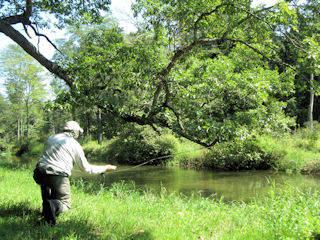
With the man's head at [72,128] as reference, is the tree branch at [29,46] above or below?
above

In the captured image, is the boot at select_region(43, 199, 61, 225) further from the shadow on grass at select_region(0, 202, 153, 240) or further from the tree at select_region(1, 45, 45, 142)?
the tree at select_region(1, 45, 45, 142)

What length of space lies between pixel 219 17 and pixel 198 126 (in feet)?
10.8

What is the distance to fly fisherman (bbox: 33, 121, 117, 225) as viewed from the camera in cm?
363

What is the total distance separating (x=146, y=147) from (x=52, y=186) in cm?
1686

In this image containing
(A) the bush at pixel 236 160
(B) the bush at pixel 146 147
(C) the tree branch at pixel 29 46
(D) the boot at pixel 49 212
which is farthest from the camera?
(B) the bush at pixel 146 147

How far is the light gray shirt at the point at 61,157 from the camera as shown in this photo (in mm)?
3680

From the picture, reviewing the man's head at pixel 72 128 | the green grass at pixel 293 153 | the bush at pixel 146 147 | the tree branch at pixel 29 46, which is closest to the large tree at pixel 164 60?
the tree branch at pixel 29 46

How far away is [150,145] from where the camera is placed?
66.3 ft

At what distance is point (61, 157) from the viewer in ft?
12.2

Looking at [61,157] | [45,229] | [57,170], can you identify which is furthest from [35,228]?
[61,157]

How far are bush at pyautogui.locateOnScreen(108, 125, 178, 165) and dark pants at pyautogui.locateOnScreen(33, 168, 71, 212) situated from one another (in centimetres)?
1511

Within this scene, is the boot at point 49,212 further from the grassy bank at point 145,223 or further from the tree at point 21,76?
the tree at point 21,76

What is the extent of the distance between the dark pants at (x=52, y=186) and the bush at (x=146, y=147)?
15.1m

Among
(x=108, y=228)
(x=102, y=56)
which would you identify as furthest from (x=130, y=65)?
(x=108, y=228)
